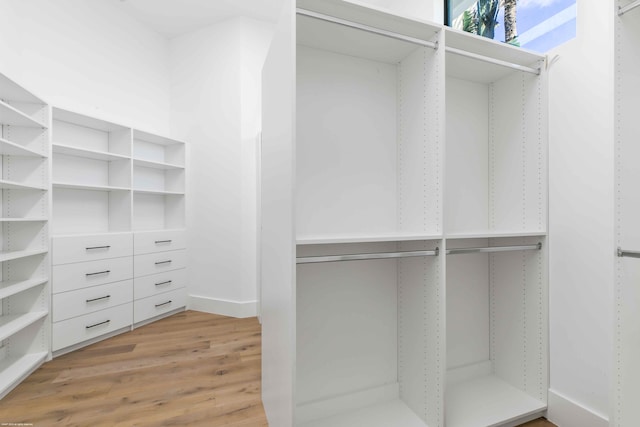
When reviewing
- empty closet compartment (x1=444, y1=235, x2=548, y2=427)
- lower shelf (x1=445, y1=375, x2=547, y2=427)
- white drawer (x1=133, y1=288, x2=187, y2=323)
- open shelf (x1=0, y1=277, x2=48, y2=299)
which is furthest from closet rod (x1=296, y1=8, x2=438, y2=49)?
white drawer (x1=133, y1=288, x2=187, y2=323)

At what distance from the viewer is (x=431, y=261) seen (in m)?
1.52

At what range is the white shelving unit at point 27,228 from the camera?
7.28ft

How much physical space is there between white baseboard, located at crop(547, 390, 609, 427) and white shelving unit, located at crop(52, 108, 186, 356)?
3327mm

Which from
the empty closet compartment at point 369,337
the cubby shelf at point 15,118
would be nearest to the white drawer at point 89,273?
the cubby shelf at point 15,118

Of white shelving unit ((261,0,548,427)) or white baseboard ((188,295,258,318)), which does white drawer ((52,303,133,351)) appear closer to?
white baseboard ((188,295,258,318))

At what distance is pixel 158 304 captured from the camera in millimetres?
3229

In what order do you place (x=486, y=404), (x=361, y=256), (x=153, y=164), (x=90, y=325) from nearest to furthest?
1. (x=361, y=256)
2. (x=486, y=404)
3. (x=90, y=325)
4. (x=153, y=164)

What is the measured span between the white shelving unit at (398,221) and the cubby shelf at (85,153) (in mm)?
1940

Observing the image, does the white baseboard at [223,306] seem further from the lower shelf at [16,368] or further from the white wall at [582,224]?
the white wall at [582,224]

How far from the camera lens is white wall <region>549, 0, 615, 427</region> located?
1447mm

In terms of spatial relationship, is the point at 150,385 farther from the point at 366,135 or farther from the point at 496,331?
the point at 496,331

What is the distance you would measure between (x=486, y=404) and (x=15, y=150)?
343 cm

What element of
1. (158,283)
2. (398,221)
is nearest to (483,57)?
(398,221)

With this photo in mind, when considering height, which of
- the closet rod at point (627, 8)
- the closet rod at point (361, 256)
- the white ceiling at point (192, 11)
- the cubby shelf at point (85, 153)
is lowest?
the closet rod at point (361, 256)
